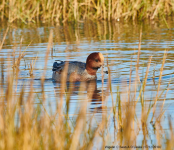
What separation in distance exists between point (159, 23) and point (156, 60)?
7.21 m

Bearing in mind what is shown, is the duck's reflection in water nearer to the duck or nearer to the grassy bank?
the duck

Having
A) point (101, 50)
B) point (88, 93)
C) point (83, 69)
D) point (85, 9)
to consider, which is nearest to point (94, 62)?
point (83, 69)

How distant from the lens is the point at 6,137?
356 cm

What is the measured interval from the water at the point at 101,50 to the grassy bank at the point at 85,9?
452 millimetres

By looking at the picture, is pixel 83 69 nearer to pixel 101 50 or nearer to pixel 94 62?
pixel 94 62

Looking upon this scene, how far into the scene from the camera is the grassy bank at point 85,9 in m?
15.9

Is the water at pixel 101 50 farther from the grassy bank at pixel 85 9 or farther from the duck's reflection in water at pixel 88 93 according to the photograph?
the grassy bank at pixel 85 9

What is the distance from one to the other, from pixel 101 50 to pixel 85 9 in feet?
20.2

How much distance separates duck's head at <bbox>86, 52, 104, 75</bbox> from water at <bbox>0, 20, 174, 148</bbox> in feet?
1.05

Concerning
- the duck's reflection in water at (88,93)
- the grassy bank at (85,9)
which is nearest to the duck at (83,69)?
the duck's reflection in water at (88,93)

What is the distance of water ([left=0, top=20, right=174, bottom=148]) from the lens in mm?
6648

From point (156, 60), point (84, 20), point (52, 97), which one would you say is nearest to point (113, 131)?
point (52, 97)

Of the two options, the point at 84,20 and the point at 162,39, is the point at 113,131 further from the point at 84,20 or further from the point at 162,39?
the point at 84,20

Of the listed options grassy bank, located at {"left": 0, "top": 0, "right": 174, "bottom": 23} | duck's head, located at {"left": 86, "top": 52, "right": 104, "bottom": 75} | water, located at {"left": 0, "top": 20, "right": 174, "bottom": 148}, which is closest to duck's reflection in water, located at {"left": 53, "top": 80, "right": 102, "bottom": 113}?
water, located at {"left": 0, "top": 20, "right": 174, "bottom": 148}
